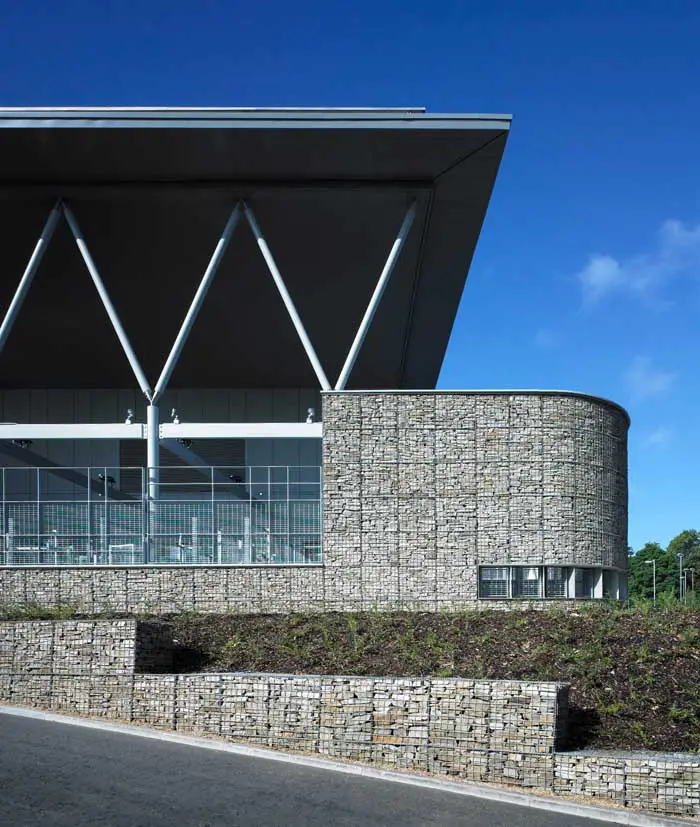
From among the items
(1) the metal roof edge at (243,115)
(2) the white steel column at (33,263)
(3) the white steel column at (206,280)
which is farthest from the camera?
(2) the white steel column at (33,263)

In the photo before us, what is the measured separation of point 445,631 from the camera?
16656 millimetres

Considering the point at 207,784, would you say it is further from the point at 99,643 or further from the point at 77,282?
the point at 77,282

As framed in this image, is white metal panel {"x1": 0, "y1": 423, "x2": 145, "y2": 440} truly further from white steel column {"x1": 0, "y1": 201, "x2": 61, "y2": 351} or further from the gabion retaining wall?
the gabion retaining wall

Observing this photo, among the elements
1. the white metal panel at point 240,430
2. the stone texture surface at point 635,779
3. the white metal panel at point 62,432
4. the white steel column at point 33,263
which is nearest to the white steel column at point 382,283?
the white metal panel at point 240,430

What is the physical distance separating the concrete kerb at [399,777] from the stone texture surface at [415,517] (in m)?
5.75

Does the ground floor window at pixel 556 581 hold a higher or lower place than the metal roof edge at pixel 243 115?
lower

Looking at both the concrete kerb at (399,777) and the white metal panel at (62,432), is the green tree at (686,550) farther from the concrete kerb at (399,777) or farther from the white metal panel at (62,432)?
the concrete kerb at (399,777)

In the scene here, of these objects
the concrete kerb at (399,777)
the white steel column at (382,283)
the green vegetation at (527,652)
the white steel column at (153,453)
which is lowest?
the concrete kerb at (399,777)

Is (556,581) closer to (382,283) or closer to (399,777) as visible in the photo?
(382,283)

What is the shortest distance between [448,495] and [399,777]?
349 inches

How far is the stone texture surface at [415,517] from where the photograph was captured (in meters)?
19.4

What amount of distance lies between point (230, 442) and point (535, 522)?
19.6 metres

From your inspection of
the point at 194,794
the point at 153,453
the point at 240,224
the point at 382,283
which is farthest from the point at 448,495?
the point at 194,794

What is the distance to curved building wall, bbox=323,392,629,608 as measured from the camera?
19.6 meters
